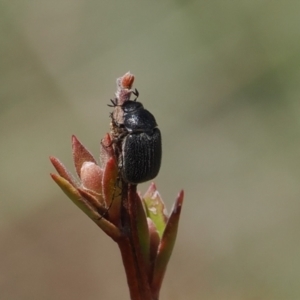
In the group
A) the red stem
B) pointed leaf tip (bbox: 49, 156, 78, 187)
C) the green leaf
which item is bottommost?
the red stem

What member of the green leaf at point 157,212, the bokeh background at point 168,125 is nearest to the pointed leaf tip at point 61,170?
the green leaf at point 157,212

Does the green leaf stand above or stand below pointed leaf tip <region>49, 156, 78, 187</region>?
Answer: below

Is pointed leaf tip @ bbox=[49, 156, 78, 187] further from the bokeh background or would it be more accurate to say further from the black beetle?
the bokeh background

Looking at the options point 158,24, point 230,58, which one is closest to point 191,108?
point 230,58

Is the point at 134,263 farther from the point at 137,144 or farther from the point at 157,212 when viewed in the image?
the point at 137,144

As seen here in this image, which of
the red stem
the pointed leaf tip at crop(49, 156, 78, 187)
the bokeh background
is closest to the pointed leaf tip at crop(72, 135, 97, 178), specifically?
the pointed leaf tip at crop(49, 156, 78, 187)

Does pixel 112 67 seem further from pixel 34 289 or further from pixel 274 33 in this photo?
pixel 34 289

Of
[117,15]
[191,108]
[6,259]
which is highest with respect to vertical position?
[117,15]
